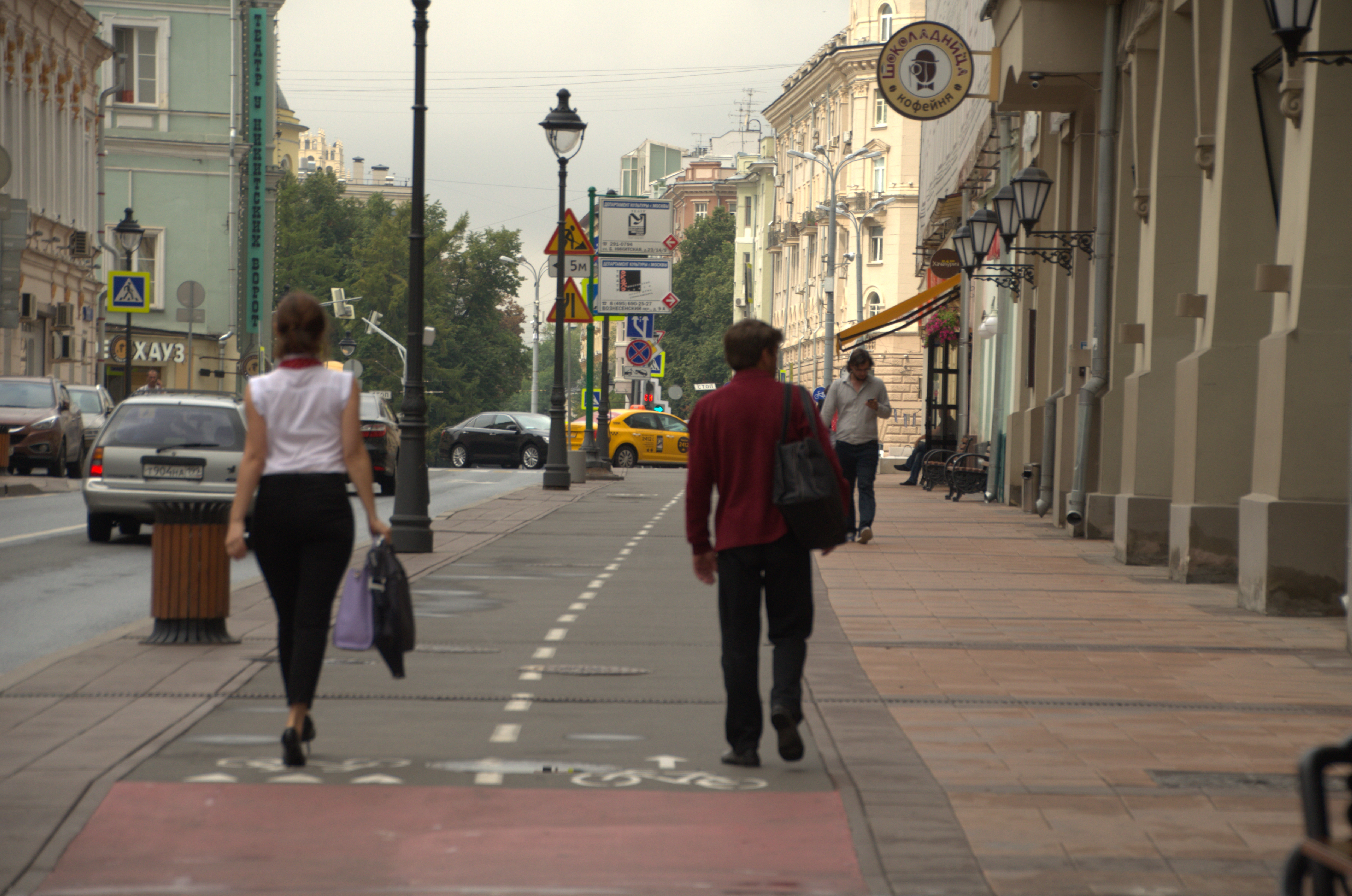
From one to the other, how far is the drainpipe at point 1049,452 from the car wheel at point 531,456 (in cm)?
2418

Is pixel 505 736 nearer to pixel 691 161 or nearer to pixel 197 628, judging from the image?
pixel 197 628

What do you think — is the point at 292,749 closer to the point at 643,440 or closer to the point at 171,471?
the point at 171,471

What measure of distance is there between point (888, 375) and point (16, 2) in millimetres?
37736

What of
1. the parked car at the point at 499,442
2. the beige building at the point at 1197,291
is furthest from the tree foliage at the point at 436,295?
the beige building at the point at 1197,291

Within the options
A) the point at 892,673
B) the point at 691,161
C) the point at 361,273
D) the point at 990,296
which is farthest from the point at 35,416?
the point at 691,161

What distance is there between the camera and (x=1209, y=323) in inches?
563

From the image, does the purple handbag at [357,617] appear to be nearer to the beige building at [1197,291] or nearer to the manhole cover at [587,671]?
the manhole cover at [587,671]

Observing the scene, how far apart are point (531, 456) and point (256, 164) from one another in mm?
21695

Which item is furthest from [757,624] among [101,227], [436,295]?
[436,295]

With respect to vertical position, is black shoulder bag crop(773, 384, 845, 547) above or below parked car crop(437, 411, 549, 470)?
above

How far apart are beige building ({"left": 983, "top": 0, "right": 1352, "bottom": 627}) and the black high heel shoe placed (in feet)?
23.7

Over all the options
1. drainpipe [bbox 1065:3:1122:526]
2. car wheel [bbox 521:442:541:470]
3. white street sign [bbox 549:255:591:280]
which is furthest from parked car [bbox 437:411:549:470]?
drainpipe [bbox 1065:3:1122:526]

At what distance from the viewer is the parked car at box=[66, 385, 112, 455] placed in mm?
34500

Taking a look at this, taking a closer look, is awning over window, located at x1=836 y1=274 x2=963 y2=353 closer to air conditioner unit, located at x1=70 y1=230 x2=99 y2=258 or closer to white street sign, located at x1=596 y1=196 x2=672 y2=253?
white street sign, located at x1=596 y1=196 x2=672 y2=253
